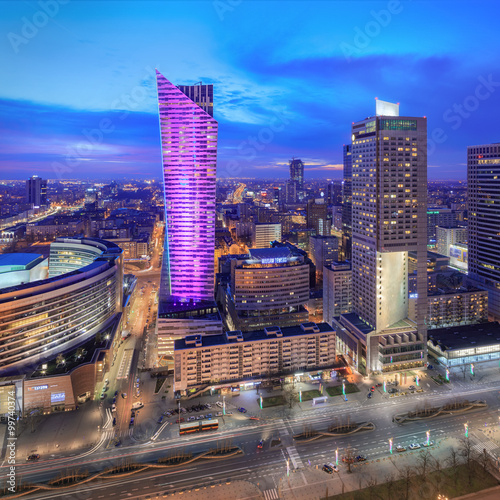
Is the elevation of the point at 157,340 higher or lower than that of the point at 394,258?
lower

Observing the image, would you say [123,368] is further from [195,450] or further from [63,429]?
[195,450]

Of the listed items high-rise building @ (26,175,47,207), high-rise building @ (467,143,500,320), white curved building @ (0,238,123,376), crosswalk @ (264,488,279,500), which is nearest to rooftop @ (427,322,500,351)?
high-rise building @ (467,143,500,320)

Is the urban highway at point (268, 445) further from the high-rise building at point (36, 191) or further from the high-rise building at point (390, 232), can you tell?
the high-rise building at point (36, 191)

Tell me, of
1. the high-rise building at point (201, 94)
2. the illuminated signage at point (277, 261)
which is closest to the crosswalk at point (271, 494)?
the illuminated signage at point (277, 261)

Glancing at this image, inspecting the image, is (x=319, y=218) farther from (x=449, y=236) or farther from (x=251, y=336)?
(x=251, y=336)

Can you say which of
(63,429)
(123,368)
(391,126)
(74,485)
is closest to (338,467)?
(74,485)

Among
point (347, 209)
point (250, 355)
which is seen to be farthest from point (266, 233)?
point (250, 355)
